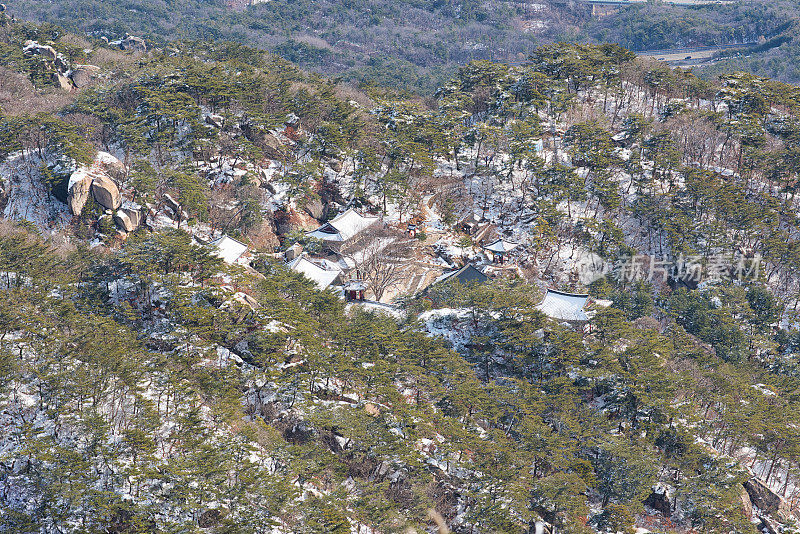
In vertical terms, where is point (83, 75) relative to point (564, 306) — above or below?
above

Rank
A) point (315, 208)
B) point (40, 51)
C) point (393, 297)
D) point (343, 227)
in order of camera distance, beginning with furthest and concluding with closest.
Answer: point (40, 51) → point (315, 208) → point (343, 227) → point (393, 297)

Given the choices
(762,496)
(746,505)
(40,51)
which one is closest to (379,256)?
(746,505)

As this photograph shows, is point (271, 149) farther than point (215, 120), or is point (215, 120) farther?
point (271, 149)

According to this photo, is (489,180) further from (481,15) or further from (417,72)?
(481,15)

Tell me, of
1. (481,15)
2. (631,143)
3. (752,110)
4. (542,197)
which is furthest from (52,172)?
(481,15)

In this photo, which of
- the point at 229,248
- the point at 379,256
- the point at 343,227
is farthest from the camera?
the point at 343,227

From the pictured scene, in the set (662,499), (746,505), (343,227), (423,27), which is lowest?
(746,505)

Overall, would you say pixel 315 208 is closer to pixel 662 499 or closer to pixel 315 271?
pixel 315 271
